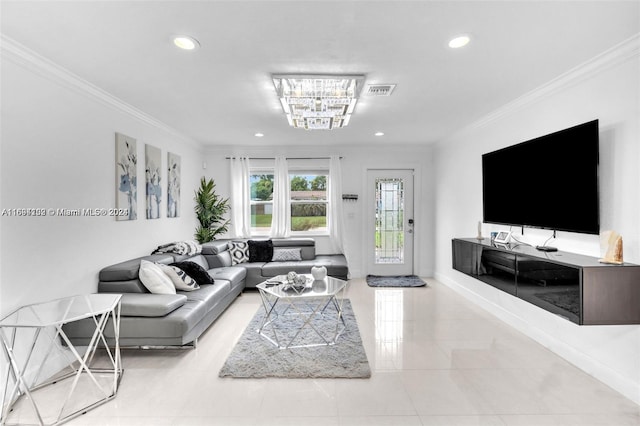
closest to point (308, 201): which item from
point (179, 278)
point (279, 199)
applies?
point (279, 199)

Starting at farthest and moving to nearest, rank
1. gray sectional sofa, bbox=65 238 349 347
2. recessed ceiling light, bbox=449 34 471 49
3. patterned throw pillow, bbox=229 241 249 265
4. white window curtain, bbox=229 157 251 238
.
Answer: white window curtain, bbox=229 157 251 238 < patterned throw pillow, bbox=229 241 249 265 < gray sectional sofa, bbox=65 238 349 347 < recessed ceiling light, bbox=449 34 471 49

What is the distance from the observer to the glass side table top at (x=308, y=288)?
3.17 m

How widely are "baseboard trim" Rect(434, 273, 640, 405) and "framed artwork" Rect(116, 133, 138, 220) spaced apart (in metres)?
4.41

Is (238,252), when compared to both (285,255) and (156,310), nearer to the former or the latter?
(285,255)

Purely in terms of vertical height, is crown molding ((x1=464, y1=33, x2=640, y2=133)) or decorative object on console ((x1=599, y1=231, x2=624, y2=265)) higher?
crown molding ((x1=464, y1=33, x2=640, y2=133))

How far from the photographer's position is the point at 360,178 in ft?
20.0

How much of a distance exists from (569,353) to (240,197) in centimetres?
505

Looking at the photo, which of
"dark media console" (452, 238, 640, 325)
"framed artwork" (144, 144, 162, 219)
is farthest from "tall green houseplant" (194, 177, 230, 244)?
"dark media console" (452, 238, 640, 325)

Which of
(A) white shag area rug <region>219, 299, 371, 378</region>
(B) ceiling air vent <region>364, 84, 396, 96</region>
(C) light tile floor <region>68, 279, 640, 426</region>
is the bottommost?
(C) light tile floor <region>68, 279, 640, 426</region>

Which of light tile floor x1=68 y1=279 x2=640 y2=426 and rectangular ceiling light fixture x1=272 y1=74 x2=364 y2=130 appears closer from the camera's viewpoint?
light tile floor x1=68 y1=279 x2=640 y2=426

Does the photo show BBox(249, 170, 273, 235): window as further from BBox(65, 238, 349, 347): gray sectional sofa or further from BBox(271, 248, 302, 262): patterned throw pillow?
BBox(65, 238, 349, 347): gray sectional sofa

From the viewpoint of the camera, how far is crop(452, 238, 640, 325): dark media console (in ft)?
6.98

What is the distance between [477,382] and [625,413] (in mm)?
852

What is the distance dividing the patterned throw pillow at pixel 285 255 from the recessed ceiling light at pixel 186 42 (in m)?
3.75
